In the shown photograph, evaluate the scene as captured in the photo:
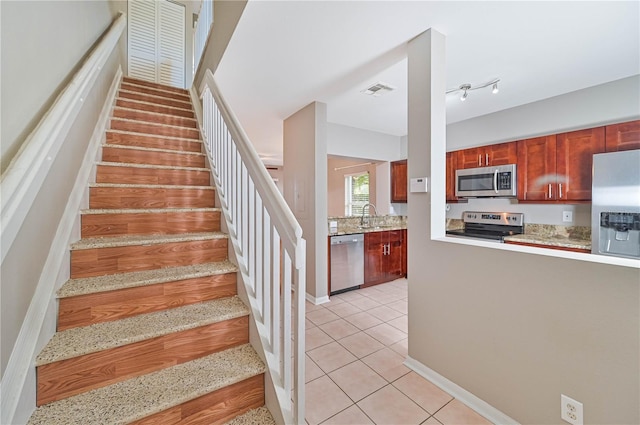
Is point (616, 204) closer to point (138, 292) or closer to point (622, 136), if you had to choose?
point (622, 136)

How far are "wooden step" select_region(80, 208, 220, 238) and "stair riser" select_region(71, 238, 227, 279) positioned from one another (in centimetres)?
26

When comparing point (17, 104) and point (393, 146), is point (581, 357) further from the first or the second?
point (393, 146)

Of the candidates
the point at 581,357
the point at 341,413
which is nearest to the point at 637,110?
the point at 581,357

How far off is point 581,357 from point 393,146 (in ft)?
13.6

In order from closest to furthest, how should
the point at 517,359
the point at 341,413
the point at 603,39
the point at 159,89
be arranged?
the point at 517,359 → the point at 341,413 → the point at 603,39 → the point at 159,89

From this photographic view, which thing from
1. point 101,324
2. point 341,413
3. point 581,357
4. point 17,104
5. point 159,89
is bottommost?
point 341,413

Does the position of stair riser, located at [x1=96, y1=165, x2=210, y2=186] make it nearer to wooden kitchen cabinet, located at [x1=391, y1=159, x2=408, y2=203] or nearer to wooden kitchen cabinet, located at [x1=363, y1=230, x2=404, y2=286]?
wooden kitchen cabinet, located at [x1=363, y1=230, x2=404, y2=286]

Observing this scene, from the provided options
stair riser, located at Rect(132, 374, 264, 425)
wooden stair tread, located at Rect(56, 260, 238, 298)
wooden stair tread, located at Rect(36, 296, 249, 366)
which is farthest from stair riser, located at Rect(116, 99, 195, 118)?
stair riser, located at Rect(132, 374, 264, 425)

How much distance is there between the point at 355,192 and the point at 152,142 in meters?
5.00

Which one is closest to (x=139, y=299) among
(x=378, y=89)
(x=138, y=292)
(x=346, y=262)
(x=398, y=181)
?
(x=138, y=292)

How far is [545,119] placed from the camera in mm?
3172

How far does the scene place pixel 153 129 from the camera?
2645 millimetres

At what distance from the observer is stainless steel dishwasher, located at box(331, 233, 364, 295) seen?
361cm

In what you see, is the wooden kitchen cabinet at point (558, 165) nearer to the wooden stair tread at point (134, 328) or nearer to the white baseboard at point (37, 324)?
the wooden stair tread at point (134, 328)
